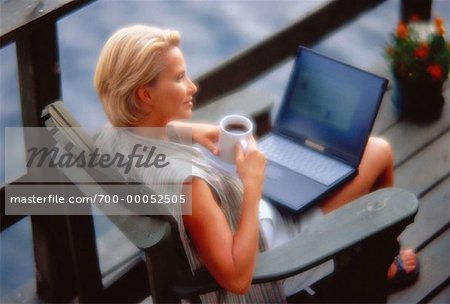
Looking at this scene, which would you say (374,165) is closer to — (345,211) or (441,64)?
(345,211)

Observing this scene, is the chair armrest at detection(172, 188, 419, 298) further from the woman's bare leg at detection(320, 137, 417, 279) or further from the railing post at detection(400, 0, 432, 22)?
the railing post at detection(400, 0, 432, 22)

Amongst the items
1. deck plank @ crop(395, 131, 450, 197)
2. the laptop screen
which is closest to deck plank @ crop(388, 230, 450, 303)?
deck plank @ crop(395, 131, 450, 197)

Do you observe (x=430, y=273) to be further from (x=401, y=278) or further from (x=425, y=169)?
(x=425, y=169)

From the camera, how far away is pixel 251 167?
2.15 metres

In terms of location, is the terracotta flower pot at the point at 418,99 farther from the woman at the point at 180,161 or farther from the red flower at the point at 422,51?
the woman at the point at 180,161

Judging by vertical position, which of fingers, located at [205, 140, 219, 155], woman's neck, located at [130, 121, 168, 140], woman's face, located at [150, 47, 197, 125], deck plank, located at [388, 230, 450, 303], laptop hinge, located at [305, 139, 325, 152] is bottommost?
deck plank, located at [388, 230, 450, 303]

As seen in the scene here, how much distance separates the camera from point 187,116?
220 centimetres

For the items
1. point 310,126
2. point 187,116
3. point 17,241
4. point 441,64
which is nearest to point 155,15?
point 17,241

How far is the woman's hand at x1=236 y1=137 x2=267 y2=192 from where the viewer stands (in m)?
2.13

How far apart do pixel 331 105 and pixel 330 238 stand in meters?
0.59

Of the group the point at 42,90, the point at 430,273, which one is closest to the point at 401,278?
A: the point at 430,273

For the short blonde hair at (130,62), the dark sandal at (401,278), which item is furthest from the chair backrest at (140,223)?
the dark sandal at (401,278)

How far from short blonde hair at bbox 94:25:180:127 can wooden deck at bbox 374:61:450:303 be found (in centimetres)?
111

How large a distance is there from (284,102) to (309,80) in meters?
0.13
